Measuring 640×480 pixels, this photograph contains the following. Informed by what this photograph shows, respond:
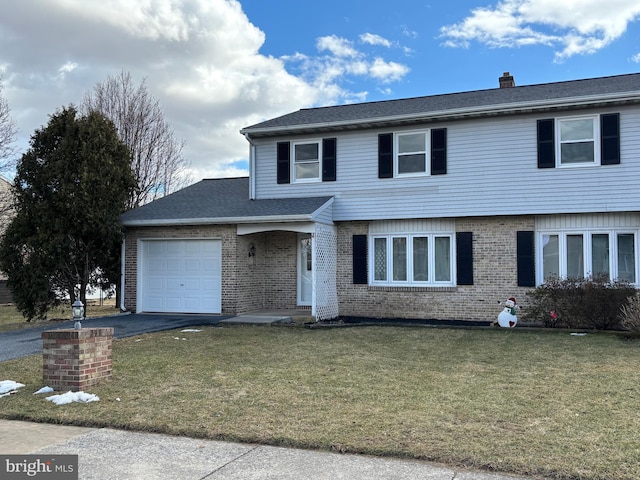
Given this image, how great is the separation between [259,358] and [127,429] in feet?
12.3

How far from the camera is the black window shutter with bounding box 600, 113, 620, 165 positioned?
12.9 metres

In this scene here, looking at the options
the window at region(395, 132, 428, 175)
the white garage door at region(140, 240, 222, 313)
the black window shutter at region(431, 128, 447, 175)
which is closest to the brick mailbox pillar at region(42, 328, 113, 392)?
the white garage door at region(140, 240, 222, 313)

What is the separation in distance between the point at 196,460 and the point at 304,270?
11.6 meters

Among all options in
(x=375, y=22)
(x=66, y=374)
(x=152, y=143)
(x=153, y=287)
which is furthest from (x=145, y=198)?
(x=66, y=374)

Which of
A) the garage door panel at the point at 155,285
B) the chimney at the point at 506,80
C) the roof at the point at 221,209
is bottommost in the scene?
the garage door panel at the point at 155,285

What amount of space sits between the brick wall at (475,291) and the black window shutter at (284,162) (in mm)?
2576

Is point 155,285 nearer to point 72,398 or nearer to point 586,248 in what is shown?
point 72,398

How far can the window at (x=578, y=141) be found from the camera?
13.2m

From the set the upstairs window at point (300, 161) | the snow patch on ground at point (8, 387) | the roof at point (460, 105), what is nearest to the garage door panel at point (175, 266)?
the upstairs window at point (300, 161)

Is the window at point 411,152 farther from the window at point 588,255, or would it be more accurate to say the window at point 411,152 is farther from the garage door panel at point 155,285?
the garage door panel at point 155,285

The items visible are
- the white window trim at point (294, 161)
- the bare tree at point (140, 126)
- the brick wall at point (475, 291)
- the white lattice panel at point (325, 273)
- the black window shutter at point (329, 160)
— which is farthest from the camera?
the bare tree at point (140, 126)

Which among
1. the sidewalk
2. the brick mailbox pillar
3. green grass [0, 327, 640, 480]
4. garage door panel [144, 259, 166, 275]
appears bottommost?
the sidewalk

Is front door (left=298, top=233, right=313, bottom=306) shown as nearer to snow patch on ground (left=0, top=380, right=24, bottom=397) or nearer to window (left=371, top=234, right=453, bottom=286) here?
window (left=371, top=234, right=453, bottom=286)

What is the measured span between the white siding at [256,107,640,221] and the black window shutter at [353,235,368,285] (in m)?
0.68
